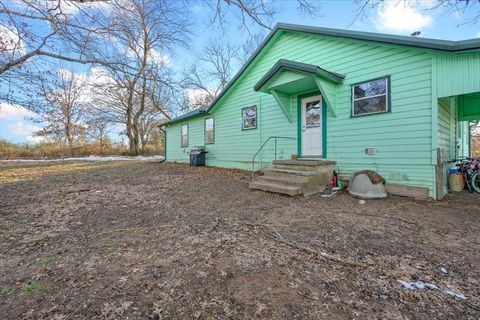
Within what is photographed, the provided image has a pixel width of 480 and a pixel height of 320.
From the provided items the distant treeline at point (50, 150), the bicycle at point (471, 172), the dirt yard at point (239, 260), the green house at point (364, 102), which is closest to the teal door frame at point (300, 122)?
the green house at point (364, 102)

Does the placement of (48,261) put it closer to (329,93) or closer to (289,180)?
(289,180)

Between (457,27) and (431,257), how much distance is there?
546cm

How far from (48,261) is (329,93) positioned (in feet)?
23.0

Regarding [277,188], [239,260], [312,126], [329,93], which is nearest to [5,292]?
[239,260]

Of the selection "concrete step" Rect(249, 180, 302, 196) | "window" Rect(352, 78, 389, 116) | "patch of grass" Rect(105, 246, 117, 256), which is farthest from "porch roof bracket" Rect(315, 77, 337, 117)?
"patch of grass" Rect(105, 246, 117, 256)

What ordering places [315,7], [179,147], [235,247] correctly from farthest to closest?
[179,147], [315,7], [235,247]

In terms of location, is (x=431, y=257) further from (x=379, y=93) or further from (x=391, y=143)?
(x=379, y=93)

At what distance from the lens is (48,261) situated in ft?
8.65

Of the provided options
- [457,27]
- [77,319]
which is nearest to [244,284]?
[77,319]

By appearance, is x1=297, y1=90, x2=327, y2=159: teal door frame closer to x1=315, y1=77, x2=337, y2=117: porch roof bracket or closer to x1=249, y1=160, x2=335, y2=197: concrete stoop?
x1=315, y1=77, x2=337, y2=117: porch roof bracket

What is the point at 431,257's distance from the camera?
8.79 feet

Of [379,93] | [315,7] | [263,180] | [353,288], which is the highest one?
Answer: [315,7]

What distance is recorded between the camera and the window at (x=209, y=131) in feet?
39.0

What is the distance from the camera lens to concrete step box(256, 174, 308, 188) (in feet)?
19.2
